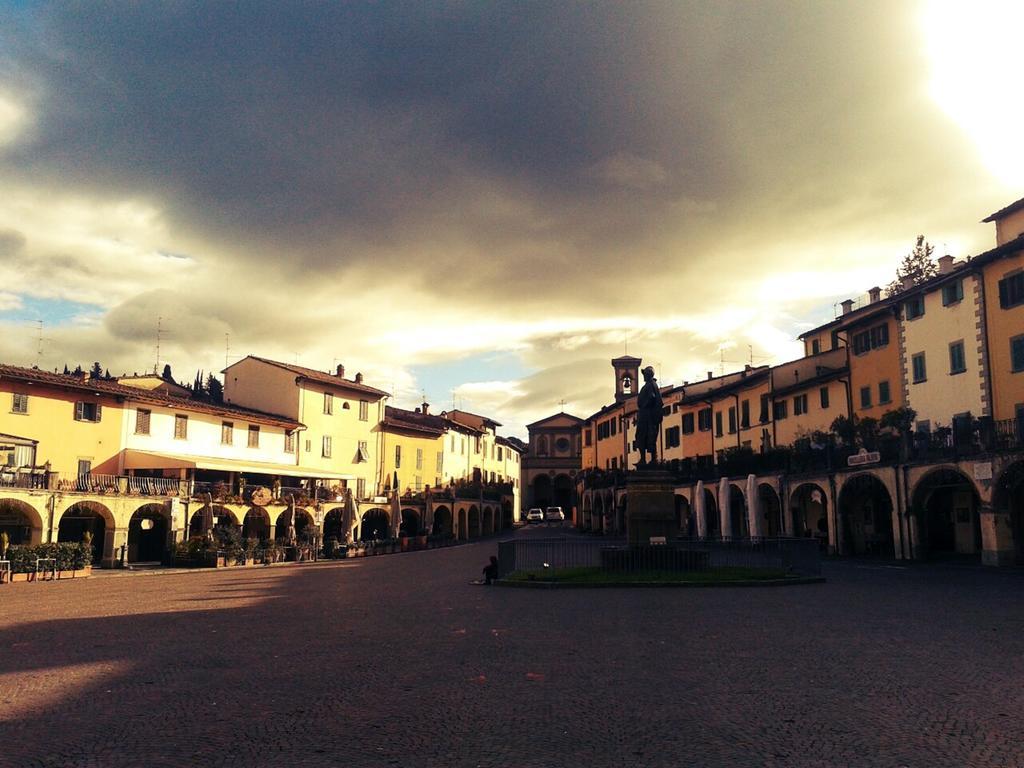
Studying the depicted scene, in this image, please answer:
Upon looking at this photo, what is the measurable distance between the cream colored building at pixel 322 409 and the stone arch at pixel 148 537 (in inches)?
485

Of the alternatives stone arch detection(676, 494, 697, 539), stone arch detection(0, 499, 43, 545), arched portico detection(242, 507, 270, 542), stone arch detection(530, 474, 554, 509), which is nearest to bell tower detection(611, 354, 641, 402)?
stone arch detection(676, 494, 697, 539)

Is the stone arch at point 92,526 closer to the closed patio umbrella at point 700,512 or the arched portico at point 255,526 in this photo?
the arched portico at point 255,526

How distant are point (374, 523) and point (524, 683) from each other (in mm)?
51506

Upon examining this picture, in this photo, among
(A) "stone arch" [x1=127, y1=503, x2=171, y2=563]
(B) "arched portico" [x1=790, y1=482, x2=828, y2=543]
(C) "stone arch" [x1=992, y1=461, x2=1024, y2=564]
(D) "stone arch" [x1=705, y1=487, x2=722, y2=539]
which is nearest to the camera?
(C) "stone arch" [x1=992, y1=461, x2=1024, y2=564]

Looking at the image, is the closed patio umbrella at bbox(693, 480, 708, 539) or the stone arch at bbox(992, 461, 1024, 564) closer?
the stone arch at bbox(992, 461, 1024, 564)

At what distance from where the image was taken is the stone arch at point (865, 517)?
35.9m

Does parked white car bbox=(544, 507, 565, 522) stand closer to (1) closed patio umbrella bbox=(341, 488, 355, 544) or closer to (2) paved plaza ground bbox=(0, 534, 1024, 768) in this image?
(1) closed patio umbrella bbox=(341, 488, 355, 544)

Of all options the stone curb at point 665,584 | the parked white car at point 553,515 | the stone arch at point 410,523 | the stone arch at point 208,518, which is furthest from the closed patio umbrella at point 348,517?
the parked white car at point 553,515

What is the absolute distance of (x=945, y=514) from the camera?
35.9m

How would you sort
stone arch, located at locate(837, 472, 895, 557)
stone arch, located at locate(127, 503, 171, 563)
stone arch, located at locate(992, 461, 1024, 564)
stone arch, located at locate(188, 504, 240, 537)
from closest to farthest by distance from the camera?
stone arch, located at locate(992, 461, 1024, 564) < stone arch, located at locate(837, 472, 895, 557) < stone arch, located at locate(127, 503, 171, 563) < stone arch, located at locate(188, 504, 240, 537)

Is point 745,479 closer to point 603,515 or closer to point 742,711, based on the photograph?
point 603,515

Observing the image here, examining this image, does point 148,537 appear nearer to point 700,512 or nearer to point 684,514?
point 700,512

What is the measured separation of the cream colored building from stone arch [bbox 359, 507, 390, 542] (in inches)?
71.8

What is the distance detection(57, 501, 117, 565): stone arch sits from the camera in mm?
34031
